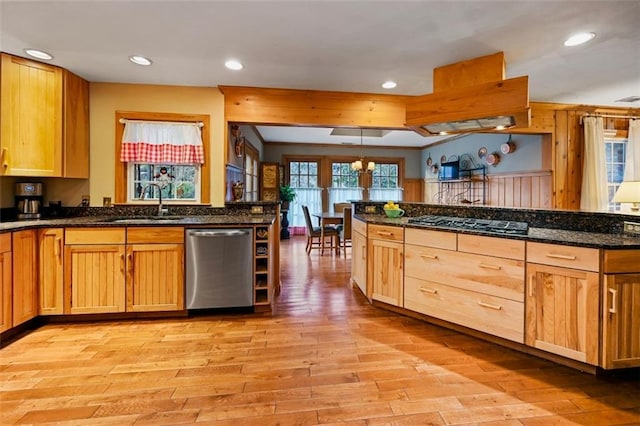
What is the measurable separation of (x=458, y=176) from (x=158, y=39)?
18.9ft

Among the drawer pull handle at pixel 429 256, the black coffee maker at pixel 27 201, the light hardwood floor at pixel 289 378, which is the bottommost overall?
the light hardwood floor at pixel 289 378

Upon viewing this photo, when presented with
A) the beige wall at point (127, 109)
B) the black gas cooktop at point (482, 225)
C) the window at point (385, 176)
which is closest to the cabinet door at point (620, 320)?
the black gas cooktop at point (482, 225)

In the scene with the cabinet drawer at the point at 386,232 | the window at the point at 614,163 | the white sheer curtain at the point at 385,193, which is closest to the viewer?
the cabinet drawer at the point at 386,232

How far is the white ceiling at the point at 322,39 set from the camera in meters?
1.95

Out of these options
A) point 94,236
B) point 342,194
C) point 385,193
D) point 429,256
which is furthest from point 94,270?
point 385,193

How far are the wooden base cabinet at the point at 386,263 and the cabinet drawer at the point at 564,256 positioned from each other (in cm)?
101

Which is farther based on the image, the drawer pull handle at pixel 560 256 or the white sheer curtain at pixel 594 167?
the white sheer curtain at pixel 594 167

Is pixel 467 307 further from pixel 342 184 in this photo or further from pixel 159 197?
pixel 342 184

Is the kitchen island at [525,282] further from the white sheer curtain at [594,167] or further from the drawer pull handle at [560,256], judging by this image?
the white sheer curtain at [594,167]

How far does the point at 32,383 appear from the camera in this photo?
1816mm

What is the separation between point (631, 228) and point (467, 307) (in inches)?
48.1

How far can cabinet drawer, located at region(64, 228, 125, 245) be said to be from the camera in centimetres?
260

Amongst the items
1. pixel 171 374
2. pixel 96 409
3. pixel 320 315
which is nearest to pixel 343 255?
pixel 320 315

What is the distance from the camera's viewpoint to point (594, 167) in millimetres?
3779
